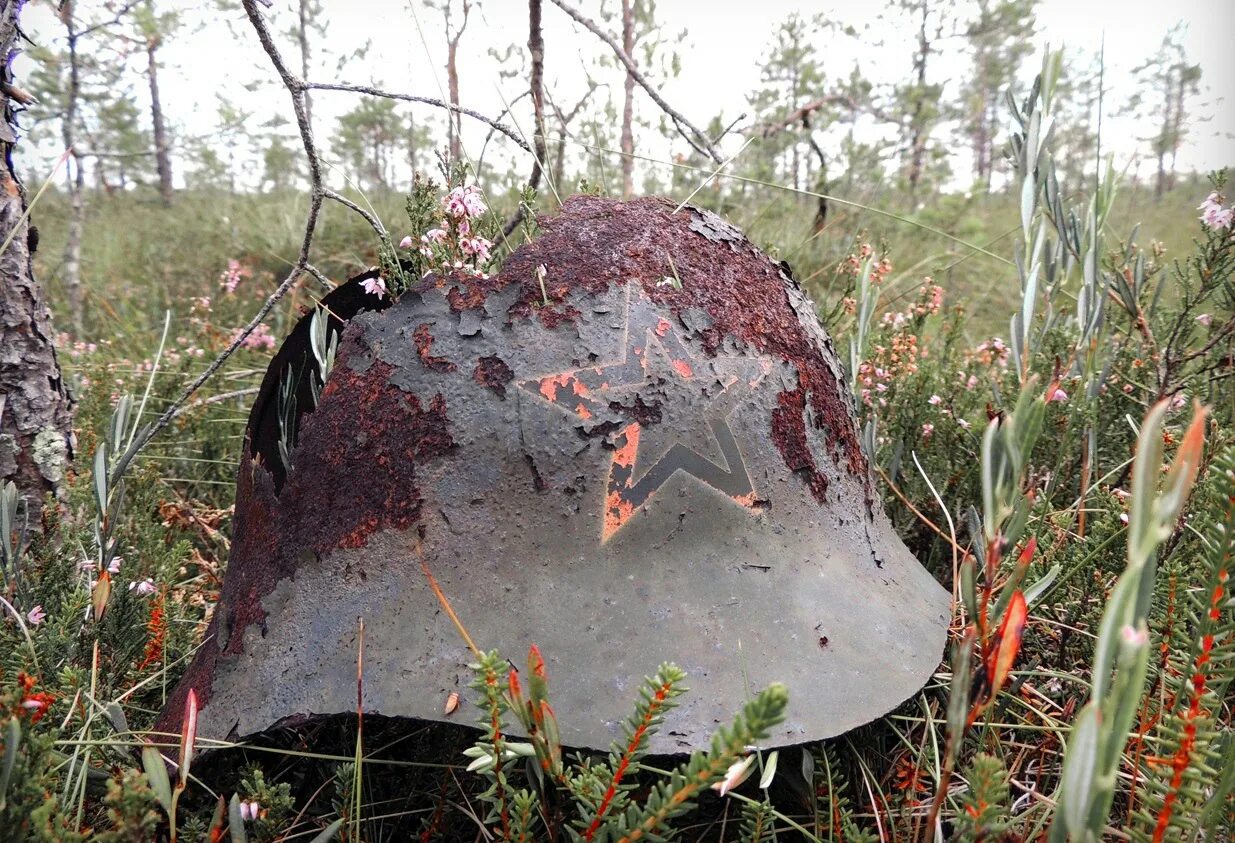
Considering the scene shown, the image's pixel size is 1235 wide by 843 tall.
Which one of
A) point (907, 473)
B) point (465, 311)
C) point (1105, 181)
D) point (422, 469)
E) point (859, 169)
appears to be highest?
point (859, 169)

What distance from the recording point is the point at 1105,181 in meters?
1.22

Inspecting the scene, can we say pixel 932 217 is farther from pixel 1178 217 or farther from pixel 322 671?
pixel 322 671

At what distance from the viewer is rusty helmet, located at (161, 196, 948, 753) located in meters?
1.05

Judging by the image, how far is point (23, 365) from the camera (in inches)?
69.4

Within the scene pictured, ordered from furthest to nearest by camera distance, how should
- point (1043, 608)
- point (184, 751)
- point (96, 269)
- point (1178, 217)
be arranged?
point (1178, 217) → point (96, 269) → point (1043, 608) → point (184, 751)

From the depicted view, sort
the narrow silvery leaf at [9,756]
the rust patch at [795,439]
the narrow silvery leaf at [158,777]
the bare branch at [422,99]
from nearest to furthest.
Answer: the narrow silvery leaf at [9,756]
the narrow silvery leaf at [158,777]
the rust patch at [795,439]
the bare branch at [422,99]

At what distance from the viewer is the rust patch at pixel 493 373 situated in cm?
115

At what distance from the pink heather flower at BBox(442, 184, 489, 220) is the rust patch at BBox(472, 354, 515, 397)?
37 cm

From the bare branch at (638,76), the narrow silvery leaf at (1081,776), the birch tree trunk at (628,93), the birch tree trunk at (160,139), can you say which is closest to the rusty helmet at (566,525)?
the narrow silvery leaf at (1081,776)

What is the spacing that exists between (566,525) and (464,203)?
676mm

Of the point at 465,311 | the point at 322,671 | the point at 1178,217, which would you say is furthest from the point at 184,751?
the point at 1178,217

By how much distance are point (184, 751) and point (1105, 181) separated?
5.32 ft

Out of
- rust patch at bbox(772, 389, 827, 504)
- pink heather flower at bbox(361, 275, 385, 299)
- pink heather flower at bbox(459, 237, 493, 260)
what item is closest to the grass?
rust patch at bbox(772, 389, 827, 504)

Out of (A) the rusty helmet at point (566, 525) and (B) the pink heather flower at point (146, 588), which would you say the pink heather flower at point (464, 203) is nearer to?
(A) the rusty helmet at point (566, 525)
